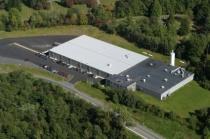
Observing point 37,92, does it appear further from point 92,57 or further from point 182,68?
point 182,68

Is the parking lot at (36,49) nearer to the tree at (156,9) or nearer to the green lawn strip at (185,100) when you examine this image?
the green lawn strip at (185,100)

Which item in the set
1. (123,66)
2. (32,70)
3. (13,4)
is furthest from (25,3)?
(123,66)

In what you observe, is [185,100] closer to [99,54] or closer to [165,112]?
[165,112]

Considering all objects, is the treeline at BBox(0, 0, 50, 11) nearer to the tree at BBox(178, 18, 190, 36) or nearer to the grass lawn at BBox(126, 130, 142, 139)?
the tree at BBox(178, 18, 190, 36)

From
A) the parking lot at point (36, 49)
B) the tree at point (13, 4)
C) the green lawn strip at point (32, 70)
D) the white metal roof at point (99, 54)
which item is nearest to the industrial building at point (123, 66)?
the white metal roof at point (99, 54)

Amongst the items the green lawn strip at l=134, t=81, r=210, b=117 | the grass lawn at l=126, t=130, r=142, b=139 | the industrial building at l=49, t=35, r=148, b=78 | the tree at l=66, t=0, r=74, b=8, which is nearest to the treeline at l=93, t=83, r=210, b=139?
the green lawn strip at l=134, t=81, r=210, b=117

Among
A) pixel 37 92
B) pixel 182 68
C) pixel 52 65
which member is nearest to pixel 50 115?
pixel 37 92
